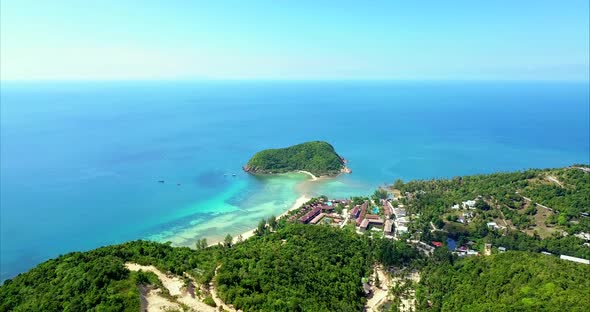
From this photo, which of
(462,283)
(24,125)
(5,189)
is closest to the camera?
(462,283)

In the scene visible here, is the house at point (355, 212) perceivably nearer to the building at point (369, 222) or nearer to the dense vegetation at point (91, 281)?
the building at point (369, 222)

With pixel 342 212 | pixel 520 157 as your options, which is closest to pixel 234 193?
pixel 342 212

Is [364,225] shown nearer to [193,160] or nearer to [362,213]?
[362,213]

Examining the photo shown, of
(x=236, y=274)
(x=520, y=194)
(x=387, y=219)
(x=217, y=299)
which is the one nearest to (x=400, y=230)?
(x=387, y=219)

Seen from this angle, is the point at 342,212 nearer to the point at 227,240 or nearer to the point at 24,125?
the point at 227,240

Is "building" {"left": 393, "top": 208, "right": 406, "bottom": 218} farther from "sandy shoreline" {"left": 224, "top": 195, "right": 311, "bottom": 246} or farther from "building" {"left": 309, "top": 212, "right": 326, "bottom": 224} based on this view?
"sandy shoreline" {"left": 224, "top": 195, "right": 311, "bottom": 246}

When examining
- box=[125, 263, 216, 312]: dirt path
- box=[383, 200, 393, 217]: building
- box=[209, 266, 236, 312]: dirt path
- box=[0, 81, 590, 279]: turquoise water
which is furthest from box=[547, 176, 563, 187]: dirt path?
box=[125, 263, 216, 312]: dirt path
